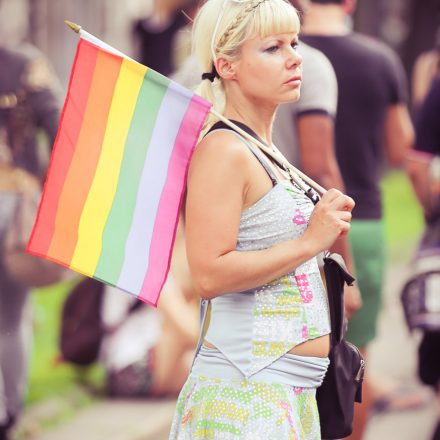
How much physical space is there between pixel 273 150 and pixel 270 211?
245 millimetres

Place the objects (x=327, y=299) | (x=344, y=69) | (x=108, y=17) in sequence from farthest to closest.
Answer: (x=108, y=17)
(x=344, y=69)
(x=327, y=299)

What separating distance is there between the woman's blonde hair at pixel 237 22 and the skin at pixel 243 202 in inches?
0.8

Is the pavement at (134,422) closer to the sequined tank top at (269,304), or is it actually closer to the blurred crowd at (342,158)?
the blurred crowd at (342,158)

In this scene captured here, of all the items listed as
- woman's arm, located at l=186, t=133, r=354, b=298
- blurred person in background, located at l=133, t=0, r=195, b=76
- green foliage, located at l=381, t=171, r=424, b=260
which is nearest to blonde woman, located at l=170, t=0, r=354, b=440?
woman's arm, located at l=186, t=133, r=354, b=298

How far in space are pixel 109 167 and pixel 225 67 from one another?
1.29ft

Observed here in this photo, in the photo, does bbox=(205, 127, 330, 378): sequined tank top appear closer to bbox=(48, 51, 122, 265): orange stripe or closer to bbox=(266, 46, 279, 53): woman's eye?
bbox=(266, 46, 279, 53): woman's eye

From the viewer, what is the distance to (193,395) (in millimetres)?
3281

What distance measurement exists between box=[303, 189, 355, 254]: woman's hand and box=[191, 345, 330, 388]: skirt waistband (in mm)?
297

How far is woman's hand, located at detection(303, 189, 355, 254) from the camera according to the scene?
3193 millimetres

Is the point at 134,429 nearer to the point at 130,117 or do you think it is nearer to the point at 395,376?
the point at 395,376

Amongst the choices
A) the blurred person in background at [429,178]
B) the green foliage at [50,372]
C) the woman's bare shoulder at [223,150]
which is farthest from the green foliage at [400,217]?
the woman's bare shoulder at [223,150]

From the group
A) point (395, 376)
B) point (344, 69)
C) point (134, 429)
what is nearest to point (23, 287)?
point (134, 429)

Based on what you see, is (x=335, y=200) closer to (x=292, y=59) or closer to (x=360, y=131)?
(x=292, y=59)

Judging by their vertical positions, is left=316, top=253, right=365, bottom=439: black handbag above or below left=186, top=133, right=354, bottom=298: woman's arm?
below
